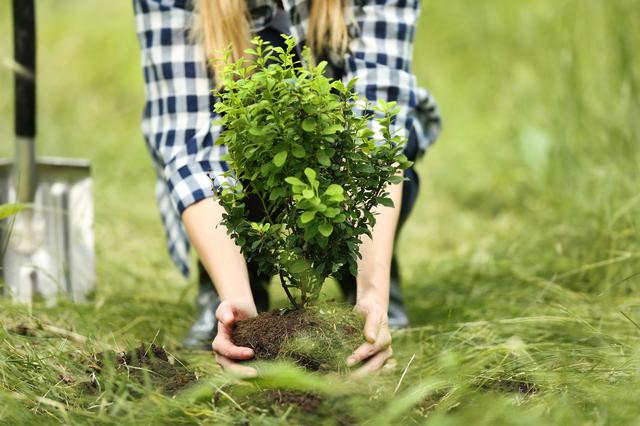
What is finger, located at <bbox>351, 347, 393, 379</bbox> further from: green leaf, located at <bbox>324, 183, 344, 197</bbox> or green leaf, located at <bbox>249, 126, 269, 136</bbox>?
green leaf, located at <bbox>249, 126, 269, 136</bbox>

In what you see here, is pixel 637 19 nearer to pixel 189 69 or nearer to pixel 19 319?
pixel 189 69

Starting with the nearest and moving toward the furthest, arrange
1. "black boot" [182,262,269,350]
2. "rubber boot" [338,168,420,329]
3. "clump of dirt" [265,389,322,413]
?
"clump of dirt" [265,389,322,413], "black boot" [182,262,269,350], "rubber boot" [338,168,420,329]

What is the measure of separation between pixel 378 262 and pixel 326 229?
374mm

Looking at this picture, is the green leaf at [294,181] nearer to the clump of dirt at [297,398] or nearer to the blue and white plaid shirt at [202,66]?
the clump of dirt at [297,398]

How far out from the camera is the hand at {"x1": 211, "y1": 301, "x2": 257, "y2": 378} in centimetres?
134

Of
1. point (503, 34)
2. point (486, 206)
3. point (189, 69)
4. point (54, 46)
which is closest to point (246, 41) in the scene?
point (189, 69)

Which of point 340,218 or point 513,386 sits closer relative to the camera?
point 340,218

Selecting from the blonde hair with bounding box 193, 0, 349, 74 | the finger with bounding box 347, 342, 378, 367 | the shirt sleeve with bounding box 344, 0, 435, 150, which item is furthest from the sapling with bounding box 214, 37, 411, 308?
the shirt sleeve with bounding box 344, 0, 435, 150

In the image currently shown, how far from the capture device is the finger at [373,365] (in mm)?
1361

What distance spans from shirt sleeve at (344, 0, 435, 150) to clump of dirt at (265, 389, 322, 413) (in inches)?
31.2

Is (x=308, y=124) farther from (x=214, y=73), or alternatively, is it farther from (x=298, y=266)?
(x=214, y=73)

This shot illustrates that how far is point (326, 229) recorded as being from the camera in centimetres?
129

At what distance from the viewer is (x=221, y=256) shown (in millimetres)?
1629

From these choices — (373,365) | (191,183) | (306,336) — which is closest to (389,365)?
(373,365)
